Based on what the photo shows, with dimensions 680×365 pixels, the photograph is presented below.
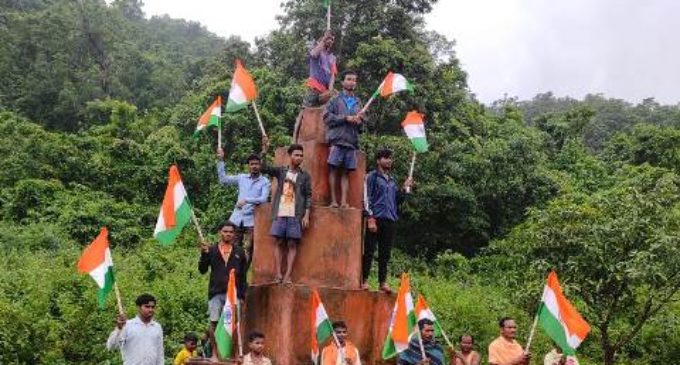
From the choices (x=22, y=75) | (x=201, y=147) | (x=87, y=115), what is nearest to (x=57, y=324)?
(x=201, y=147)

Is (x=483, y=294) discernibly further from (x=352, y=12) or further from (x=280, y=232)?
(x=280, y=232)

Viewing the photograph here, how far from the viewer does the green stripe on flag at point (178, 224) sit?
8109mm

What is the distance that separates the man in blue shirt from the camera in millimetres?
8938

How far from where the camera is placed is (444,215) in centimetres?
2358

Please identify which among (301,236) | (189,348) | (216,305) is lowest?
(189,348)

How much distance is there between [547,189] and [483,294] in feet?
18.9

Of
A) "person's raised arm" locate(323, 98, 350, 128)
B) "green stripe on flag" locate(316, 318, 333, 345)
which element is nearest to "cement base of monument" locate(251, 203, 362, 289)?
"person's raised arm" locate(323, 98, 350, 128)

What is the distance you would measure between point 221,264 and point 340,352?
1409mm

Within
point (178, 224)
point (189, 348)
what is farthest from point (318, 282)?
Answer: point (178, 224)

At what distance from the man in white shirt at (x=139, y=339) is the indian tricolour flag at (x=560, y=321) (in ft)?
11.1

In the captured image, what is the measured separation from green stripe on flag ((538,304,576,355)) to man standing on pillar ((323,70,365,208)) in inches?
98.4

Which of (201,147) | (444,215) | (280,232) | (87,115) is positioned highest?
(87,115)

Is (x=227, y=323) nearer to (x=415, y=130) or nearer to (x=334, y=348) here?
(x=334, y=348)

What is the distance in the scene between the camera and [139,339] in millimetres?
6945
